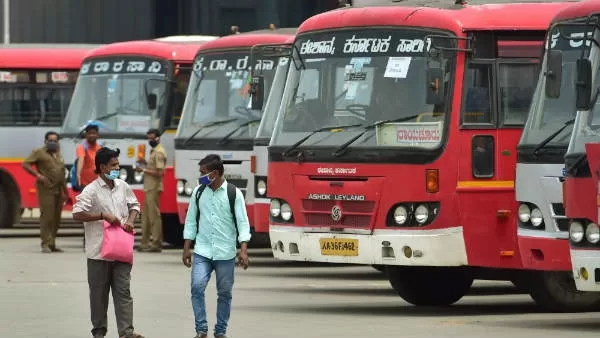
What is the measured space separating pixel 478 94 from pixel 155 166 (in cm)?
955

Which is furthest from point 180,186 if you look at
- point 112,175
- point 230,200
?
point 230,200

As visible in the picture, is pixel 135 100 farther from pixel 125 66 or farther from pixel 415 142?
pixel 415 142

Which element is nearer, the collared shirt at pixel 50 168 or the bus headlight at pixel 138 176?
the collared shirt at pixel 50 168

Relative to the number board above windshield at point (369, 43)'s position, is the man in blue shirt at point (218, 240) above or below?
below

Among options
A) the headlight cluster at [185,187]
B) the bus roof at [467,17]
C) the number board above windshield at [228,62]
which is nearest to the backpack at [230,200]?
the bus roof at [467,17]

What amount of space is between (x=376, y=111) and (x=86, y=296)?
13.2ft

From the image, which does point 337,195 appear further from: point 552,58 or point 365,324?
point 552,58

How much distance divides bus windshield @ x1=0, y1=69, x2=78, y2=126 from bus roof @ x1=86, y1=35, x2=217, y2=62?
3.42m

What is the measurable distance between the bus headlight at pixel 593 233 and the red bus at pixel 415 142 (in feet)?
7.27

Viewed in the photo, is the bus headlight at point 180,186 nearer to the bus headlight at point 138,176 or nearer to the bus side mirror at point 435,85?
the bus headlight at point 138,176

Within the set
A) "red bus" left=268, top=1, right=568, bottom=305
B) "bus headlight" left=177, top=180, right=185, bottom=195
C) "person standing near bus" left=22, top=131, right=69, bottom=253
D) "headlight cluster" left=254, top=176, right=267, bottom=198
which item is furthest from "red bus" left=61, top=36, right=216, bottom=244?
"red bus" left=268, top=1, right=568, bottom=305

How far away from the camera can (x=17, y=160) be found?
30.7 m

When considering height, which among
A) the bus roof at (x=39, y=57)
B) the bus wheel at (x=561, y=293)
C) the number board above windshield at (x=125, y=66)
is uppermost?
the number board above windshield at (x=125, y=66)

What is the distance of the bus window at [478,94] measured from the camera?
53.7ft
